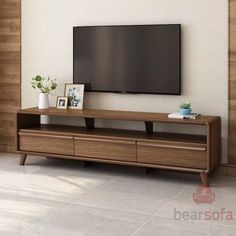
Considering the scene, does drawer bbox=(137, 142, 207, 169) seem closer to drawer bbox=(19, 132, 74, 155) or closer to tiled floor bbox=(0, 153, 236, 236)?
tiled floor bbox=(0, 153, 236, 236)

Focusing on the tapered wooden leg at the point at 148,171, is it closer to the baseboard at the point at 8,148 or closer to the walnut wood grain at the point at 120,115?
the walnut wood grain at the point at 120,115

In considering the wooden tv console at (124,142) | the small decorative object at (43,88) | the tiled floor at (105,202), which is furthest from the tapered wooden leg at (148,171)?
the small decorative object at (43,88)

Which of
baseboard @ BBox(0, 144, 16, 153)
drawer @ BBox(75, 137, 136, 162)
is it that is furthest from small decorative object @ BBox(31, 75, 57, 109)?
baseboard @ BBox(0, 144, 16, 153)

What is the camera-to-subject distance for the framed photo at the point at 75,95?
17.1ft

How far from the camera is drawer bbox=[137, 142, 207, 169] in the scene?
14.3ft

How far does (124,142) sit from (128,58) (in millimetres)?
948

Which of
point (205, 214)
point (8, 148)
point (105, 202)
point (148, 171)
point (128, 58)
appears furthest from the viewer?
point (8, 148)

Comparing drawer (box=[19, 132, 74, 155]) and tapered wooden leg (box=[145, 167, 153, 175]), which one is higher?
drawer (box=[19, 132, 74, 155])

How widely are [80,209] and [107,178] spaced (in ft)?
3.22

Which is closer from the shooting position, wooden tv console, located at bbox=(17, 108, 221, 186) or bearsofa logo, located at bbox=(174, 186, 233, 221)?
bearsofa logo, located at bbox=(174, 186, 233, 221)

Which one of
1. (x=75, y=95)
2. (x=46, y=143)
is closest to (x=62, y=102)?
(x=75, y=95)

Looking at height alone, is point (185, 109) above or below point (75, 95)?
below

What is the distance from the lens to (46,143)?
5055mm

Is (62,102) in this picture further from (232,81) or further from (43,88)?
(232,81)
